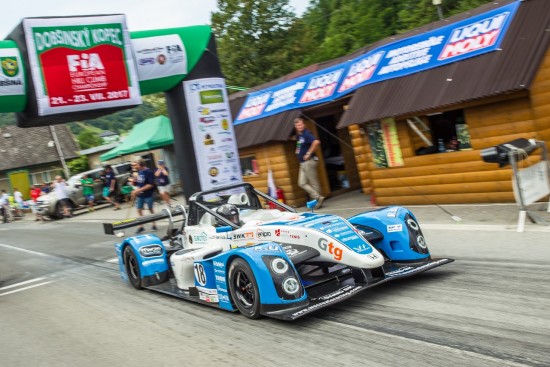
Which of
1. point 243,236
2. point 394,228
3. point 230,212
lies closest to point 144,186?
point 230,212

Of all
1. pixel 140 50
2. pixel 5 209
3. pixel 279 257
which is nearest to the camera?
pixel 279 257

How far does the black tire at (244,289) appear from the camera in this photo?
5316 mm

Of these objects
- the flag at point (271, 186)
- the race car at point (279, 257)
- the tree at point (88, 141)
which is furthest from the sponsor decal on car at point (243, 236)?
the tree at point (88, 141)

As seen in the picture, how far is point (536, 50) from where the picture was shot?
29.0 ft

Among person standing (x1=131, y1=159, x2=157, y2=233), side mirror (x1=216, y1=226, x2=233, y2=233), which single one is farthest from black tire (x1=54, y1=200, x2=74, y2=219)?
side mirror (x1=216, y1=226, x2=233, y2=233)

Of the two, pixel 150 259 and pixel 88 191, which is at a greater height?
pixel 88 191

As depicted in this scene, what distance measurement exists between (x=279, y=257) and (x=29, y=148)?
151ft

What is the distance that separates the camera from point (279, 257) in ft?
17.5

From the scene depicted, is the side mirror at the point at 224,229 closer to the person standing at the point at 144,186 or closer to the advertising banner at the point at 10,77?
the advertising banner at the point at 10,77

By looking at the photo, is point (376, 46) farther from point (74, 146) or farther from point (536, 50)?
point (74, 146)

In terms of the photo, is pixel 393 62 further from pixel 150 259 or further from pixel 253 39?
pixel 253 39

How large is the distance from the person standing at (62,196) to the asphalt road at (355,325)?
17.1m

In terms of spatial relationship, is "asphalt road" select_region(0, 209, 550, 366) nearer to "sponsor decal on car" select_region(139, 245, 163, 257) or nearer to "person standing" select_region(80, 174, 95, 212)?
"sponsor decal on car" select_region(139, 245, 163, 257)

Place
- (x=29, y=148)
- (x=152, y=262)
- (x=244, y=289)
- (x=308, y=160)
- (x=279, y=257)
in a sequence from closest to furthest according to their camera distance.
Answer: (x=279, y=257)
(x=244, y=289)
(x=152, y=262)
(x=308, y=160)
(x=29, y=148)
